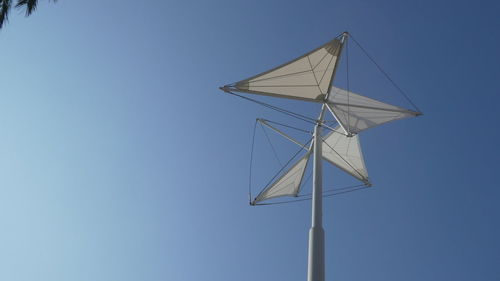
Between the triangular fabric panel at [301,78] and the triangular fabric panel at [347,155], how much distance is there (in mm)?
4591

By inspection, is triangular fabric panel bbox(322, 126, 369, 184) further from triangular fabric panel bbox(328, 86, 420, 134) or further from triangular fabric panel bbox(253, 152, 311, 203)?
triangular fabric panel bbox(328, 86, 420, 134)

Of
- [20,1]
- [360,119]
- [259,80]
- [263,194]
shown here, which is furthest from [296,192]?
[20,1]

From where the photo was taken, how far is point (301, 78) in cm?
1834

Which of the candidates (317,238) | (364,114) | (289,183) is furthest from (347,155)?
(317,238)

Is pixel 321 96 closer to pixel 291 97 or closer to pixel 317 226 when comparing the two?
pixel 291 97

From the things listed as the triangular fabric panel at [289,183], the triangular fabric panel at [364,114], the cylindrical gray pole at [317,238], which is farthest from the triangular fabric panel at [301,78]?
the triangular fabric panel at [289,183]

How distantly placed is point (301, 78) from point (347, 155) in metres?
7.07

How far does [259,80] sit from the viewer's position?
17656 millimetres

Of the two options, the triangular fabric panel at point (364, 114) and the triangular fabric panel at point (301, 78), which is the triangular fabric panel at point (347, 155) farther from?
the triangular fabric panel at point (301, 78)

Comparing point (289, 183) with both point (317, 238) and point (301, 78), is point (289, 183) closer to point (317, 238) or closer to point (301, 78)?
point (301, 78)

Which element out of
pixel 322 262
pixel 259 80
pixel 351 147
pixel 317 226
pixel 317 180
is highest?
pixel 259 80

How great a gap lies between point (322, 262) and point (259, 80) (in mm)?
7191

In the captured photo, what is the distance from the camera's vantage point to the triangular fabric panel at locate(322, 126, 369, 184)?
22688 millimetres

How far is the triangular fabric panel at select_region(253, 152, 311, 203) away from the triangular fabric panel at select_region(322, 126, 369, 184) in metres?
1.30
